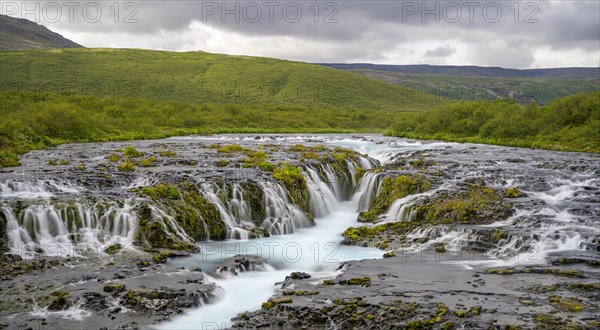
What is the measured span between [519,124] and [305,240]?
3763 centimetres

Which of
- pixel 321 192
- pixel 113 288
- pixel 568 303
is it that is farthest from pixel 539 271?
pixel 321 192

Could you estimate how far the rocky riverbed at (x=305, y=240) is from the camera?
1348 cm

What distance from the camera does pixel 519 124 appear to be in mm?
52500

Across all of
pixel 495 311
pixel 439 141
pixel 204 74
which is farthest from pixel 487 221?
pixel 204 74

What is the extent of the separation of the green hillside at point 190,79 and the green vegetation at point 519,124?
78148mm

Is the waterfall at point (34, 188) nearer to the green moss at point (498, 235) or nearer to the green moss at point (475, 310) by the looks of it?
the green moss at point (475, 310)

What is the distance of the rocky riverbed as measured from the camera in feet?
44.2

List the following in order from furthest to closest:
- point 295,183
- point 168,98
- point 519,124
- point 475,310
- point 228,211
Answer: point 168,98 < point 519,124 < point 295,183 < point 228,211 < point 475,310

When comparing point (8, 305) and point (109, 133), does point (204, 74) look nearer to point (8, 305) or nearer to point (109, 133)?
point (109, 133)

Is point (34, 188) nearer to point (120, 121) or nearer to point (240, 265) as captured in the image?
point (240, 265)

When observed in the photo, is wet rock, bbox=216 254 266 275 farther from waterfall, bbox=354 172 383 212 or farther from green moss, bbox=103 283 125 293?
waterfall, bbox=354 172 383 212

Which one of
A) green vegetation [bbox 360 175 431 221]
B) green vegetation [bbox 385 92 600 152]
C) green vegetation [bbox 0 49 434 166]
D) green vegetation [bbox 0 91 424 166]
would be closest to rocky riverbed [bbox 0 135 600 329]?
green vegetation [bbox 360 175 431 221]

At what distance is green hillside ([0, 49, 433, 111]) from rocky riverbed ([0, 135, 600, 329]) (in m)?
106

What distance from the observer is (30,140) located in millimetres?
40219
